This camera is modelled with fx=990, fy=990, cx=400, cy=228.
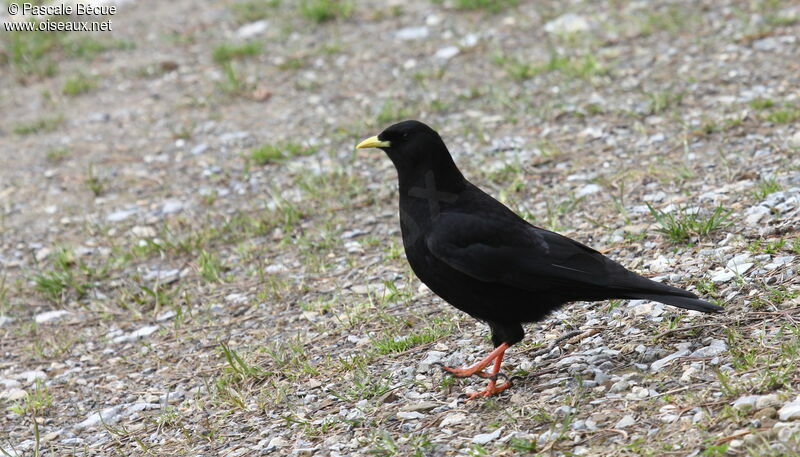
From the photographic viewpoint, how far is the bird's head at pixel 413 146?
17.8 feet

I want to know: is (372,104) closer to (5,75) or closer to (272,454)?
(5,75)

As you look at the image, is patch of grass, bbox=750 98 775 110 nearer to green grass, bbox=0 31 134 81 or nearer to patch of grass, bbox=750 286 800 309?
patch of grass, bbox=750 286 800 309

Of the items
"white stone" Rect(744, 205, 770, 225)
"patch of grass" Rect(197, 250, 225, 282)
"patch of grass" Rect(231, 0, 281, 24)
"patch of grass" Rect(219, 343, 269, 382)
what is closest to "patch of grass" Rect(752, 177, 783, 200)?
"white stone" Rect(744, 205, 770, 225)

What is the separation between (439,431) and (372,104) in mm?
5751

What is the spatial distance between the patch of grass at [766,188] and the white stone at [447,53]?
4697 millimetres

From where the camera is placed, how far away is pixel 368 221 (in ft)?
25.6

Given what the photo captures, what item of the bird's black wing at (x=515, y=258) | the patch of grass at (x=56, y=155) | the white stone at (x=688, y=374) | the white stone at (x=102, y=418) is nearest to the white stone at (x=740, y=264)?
the bird's black wing at (x=515, y=258)

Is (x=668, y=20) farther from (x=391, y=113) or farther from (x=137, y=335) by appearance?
(x=137, y=335)

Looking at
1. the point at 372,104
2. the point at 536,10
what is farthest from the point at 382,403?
the point at 536,10

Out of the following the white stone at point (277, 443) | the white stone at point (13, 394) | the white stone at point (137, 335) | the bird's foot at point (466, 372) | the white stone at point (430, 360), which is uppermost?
the bird's foot at point (466, 372)

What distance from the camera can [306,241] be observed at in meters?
7.55

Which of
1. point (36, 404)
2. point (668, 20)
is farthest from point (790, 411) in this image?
point (668, 20)

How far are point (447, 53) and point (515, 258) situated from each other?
602 cm

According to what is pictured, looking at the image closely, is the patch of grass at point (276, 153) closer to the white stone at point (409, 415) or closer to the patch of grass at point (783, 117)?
the patch of grass at point (783, 117)
